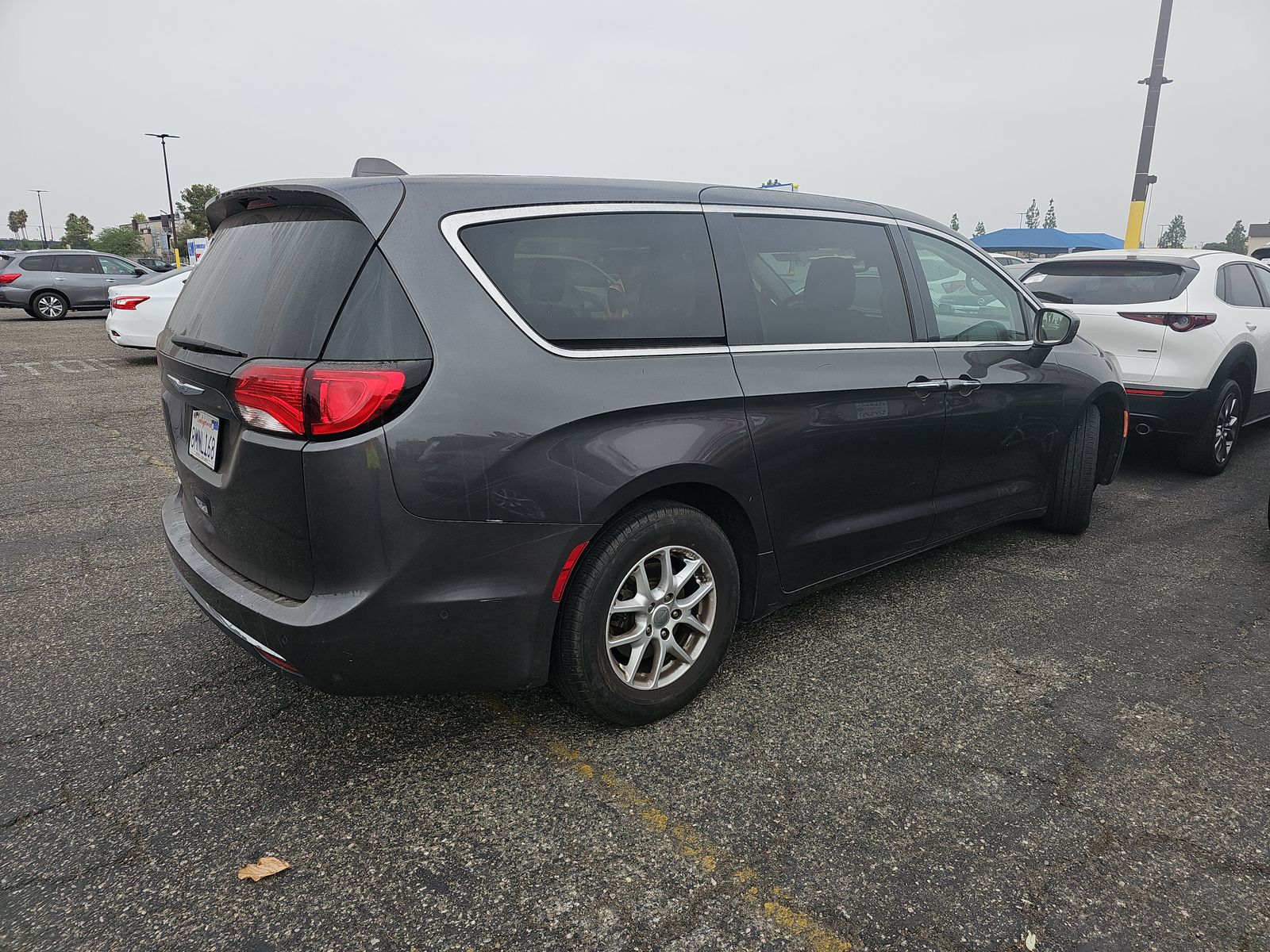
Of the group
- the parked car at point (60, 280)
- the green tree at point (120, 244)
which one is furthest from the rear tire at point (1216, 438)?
the green tree at point (120, 244)

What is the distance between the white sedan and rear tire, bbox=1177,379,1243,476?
38.1ft

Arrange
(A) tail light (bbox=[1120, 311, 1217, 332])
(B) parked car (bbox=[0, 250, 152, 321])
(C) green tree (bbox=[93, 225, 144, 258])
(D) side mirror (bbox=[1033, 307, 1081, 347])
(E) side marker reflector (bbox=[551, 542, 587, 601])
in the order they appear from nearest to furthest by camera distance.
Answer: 1. (E) side marker reflector (bbox=[551, 542, 587, 601])
2. (D) side mirror (bbox=[1033, 307, 1081, 347])
3. (A) tail light (bbox=[1120, 311, 1217, 332])
4. (B) parked car (bbox=[0, 250, 152, 321])
5. (C) green tree (bbox=[93, 225, 144, 258])

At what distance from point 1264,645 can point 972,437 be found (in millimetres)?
1393

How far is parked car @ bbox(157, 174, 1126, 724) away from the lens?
86.3 inches

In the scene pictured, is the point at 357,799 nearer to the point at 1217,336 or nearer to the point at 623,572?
the point at 623,572

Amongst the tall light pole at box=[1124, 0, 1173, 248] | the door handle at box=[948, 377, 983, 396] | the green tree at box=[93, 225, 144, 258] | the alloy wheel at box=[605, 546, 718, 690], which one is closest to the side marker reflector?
the alloy wheel at box=[605, 546, 718, 690]

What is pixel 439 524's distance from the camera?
7.26 feet

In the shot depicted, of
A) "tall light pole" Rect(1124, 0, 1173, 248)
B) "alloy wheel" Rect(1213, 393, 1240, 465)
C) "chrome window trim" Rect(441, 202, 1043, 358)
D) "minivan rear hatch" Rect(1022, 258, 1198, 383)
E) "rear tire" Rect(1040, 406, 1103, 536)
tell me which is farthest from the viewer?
"tall light pole" Rect(1124, 0, 1173, 248)

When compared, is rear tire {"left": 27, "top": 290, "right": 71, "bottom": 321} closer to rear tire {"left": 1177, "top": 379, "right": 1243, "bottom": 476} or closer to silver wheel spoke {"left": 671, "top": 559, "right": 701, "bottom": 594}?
silver wheel spoke {"left": 671, "top": 559, "right": 701, "bottom": 594}

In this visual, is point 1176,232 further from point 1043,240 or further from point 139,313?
point 139,313

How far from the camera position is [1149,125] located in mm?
15047

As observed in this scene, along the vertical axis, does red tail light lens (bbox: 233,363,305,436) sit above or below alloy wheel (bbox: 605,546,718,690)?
above

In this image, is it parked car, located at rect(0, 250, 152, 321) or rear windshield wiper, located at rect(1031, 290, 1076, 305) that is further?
parked car, located at rect(0, 250, 152, 321)

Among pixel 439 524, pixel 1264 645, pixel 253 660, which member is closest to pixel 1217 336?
pixel 1264 645
